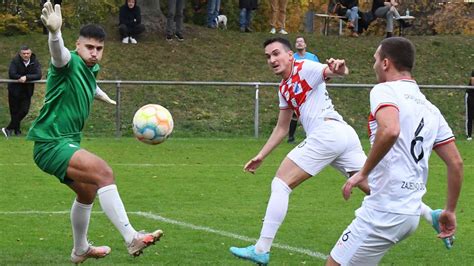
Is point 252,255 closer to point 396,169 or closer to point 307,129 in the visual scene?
point 307,129

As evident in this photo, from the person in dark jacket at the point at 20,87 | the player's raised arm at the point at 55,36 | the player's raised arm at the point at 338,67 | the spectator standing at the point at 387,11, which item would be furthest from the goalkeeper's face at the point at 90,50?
the spectator standing at the point at 387,11

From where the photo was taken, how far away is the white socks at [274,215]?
8688 millimetres

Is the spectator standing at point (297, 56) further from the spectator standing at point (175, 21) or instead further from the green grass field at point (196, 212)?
the spectator standing at point (175, 21)

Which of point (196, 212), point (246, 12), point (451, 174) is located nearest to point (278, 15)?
point (246, 12)

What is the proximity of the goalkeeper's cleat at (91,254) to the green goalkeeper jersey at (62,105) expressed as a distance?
946 mm

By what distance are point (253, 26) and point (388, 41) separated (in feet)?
94.1

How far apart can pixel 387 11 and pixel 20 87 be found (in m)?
11.8

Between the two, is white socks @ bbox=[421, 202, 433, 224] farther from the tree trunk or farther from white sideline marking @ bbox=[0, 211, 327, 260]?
the tree trunk

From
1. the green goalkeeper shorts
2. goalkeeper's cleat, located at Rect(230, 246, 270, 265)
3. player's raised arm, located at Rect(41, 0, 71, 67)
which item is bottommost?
goalkeeper's cleat, located at Rect(230, 246, 270, 265)

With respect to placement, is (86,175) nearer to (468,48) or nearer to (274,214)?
(274,214)

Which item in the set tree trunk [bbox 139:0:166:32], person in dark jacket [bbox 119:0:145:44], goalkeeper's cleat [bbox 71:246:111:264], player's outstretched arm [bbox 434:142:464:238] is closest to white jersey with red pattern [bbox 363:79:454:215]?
player's outstretched arm [bbox 434:142:464:238]

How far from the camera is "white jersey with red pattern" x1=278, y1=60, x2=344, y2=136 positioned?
9477 millimetres

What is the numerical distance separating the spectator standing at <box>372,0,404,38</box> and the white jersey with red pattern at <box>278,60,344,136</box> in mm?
20047

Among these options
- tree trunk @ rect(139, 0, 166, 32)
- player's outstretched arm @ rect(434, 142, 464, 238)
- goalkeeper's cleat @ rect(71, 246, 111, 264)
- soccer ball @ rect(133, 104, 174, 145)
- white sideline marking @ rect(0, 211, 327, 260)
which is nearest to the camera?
player's outstretched arm @ rect(434, 142, 464, 238)
